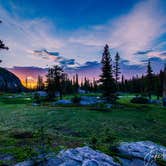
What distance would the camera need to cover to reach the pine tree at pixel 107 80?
31188mm

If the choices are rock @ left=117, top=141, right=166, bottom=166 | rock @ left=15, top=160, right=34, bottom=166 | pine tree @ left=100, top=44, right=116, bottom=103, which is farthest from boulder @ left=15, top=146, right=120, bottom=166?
pine tree @ left=100, top=44, right=116, bottom=103

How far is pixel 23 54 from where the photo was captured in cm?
2369

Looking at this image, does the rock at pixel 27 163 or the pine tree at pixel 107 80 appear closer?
the rock at pixel 27 163

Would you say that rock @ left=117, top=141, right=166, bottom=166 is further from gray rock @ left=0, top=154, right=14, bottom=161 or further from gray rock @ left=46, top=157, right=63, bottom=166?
gray rock @ left=0, top=154, right=14, bottom=161

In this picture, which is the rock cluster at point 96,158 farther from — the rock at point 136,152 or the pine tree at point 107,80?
the pine tree at point 107,80

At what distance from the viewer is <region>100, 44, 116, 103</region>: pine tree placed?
3119 cm

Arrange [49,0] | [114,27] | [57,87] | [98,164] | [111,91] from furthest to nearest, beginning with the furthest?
[57,87]
[111,91]
[114,27]
[49,0]
[98,164]

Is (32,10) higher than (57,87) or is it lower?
higher

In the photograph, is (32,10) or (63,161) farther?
(32,10)

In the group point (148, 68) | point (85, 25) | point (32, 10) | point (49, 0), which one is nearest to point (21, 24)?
point (32, 10)

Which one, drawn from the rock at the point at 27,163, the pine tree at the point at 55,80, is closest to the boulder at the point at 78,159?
the rock at the point at 27,163

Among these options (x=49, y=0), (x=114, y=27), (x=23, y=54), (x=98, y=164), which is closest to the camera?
(x=98, y=164)

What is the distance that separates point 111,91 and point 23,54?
16.2m

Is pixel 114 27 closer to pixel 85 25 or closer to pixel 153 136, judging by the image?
pixel 85 25
